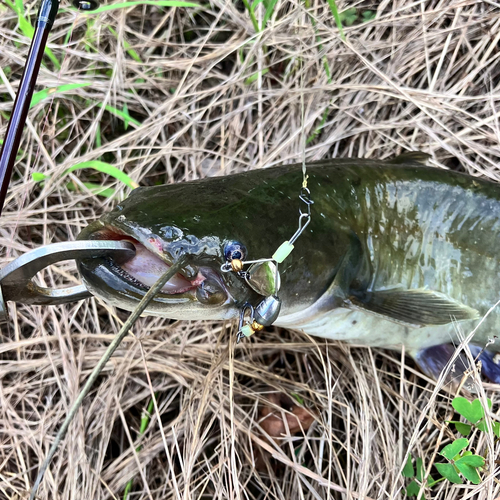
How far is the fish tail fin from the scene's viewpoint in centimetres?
210

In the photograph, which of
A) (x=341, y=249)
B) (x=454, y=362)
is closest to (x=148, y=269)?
(x=341, y=249)

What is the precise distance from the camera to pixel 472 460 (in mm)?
1651

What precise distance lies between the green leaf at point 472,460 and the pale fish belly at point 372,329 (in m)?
0.48

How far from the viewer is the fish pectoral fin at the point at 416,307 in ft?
6.01

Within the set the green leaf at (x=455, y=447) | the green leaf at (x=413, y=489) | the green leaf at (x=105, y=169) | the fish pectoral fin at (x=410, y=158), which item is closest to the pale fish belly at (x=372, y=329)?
the green leaf at (x=455, y=447)

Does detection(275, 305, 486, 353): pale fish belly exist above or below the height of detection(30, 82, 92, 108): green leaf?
below

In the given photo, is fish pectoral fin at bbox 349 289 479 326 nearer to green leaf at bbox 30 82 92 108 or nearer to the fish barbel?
the fish barbel

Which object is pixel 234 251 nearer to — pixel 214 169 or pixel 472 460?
pixel 472 460

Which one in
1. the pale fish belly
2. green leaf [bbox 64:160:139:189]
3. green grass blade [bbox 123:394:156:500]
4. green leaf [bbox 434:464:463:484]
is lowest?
green grass blade [bbox 123:394:156:500]

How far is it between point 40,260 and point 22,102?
734 millimetres

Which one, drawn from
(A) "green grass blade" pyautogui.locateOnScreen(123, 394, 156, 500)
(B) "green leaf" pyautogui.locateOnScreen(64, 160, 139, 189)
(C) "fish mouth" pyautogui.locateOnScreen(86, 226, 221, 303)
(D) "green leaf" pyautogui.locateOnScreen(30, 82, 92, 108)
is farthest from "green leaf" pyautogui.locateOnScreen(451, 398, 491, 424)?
(D) "green leaf" pyautogui.locateOnScreen(30, 82, 92, 108)

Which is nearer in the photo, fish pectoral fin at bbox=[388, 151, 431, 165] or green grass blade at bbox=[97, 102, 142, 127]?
fish pectoral fin at bbox=[388, 151, 431, 165]

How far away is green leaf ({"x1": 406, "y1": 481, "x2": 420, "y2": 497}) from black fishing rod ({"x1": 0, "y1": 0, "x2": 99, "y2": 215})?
1930 mm

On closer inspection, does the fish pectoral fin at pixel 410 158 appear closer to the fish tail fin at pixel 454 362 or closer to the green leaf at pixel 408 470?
the fish tail fin at pixel 454 362
